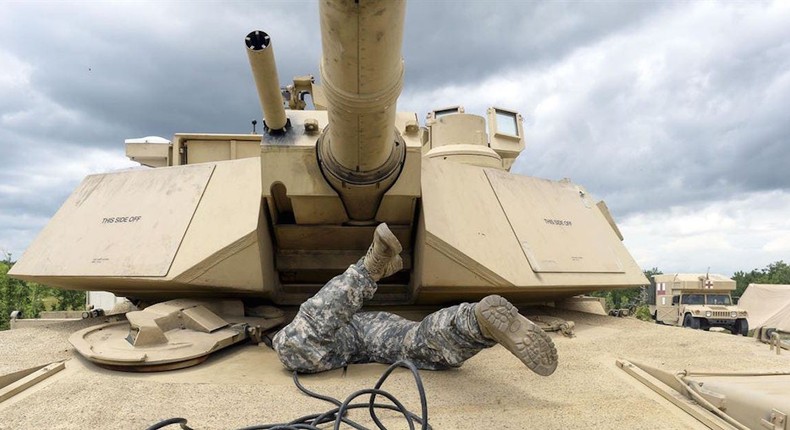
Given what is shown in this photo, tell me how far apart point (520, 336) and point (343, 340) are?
1224mm

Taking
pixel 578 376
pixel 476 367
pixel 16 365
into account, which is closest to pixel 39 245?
pixel 16 365

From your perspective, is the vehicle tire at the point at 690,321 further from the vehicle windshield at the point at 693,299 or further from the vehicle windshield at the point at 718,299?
the vehicle windshield at the point at 718,299

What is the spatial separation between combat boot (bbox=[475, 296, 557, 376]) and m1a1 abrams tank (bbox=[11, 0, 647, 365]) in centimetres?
121

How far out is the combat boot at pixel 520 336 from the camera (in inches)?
103

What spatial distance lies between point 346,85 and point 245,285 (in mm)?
1950

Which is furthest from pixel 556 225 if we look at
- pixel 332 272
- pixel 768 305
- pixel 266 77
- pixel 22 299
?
pixel 768 305

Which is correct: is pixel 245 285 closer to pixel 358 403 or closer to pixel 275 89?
pixel 275 89

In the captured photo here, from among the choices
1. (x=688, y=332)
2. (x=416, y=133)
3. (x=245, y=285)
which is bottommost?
(x=688, y=332)

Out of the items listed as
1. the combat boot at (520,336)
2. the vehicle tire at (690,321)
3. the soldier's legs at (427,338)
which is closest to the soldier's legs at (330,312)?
the soldier's legs at (427,338)

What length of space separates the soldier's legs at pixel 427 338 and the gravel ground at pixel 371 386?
106mm

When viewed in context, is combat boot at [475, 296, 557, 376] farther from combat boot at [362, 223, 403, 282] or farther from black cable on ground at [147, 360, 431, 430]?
combat boot at [362, 223, 403, 282]

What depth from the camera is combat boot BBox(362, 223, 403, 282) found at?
3104mm

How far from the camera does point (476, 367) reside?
3379 millimetres

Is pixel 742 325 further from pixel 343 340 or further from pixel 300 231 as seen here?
pixel 343 340
